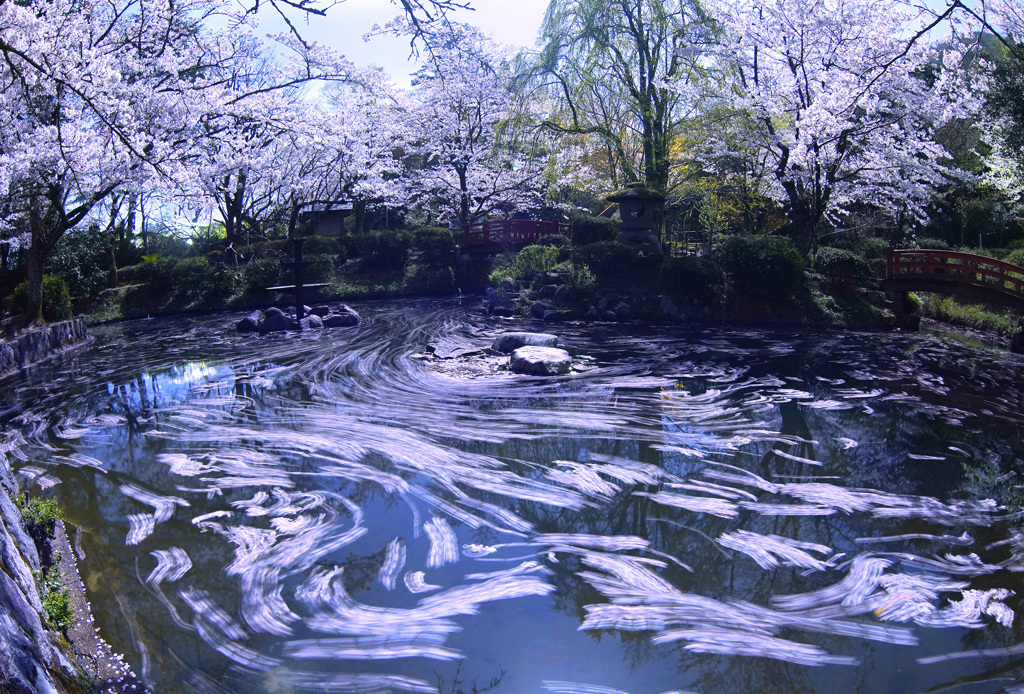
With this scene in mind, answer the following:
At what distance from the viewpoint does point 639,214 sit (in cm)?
1617

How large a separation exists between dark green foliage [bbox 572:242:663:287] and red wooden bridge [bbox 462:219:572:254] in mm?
3997

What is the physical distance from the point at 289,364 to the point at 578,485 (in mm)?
6632

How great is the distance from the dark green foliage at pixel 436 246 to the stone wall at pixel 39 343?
1144 cm

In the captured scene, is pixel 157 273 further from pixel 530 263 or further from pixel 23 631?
pixel 23 631

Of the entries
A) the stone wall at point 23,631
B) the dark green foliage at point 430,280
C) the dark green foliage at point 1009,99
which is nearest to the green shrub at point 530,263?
the dark green foliage at point 430,280

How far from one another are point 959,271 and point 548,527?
12.0 metres

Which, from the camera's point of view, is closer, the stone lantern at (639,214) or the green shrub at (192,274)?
the stone lantern at (639,214)

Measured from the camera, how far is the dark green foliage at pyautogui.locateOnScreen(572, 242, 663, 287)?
50.0 ft

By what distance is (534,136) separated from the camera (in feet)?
62.5

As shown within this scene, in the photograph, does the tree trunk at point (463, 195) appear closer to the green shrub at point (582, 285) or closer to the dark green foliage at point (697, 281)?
the green shrub at point (582, 285)

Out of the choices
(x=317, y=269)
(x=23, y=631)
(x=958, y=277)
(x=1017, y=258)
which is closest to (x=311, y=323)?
(x=317, y=269)

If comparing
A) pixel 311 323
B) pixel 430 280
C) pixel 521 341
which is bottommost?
pixel 521 341

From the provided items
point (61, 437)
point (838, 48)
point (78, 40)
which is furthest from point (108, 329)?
point (838, 48)

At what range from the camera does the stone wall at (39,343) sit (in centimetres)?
1023
